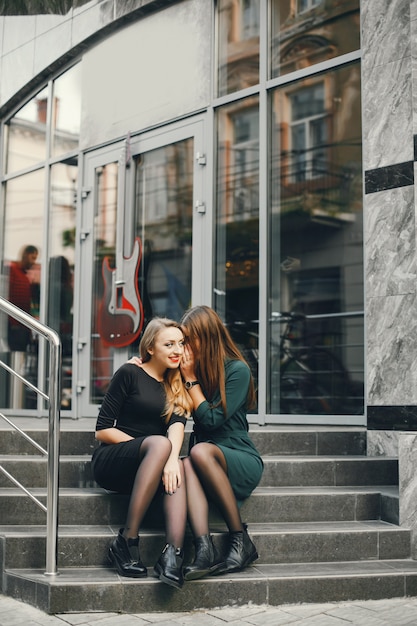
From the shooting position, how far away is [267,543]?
15.1 ft

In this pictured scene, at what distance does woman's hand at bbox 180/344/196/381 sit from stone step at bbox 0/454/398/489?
0.89 meters

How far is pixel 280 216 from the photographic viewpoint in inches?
296

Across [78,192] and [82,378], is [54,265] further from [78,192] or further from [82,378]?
[82,378]

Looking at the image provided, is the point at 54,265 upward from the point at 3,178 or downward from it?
downward

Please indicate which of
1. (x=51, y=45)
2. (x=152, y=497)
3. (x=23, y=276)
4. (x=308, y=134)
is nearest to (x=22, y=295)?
(x=23, y=276)

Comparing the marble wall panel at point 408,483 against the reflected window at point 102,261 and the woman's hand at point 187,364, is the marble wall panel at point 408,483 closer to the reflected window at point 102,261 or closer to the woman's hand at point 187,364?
the woman's hand at point 187,364

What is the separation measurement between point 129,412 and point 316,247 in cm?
402

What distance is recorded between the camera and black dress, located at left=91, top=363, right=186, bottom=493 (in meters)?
4.55

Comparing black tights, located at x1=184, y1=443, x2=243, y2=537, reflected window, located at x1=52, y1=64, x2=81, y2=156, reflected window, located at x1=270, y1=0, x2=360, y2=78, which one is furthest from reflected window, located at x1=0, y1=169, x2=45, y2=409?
black tights, located at x1=184, y1=443, x2=243, y2=537

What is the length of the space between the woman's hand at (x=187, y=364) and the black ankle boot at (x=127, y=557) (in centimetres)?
96

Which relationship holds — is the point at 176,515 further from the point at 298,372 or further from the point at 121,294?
the point at 121,294

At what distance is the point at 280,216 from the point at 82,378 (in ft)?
8.68

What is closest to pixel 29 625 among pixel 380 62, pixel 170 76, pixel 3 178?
pixel 380 62

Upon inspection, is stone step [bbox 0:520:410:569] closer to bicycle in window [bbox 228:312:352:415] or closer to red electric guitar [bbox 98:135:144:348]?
bicycle in window [bbox 228:312:352:415]
